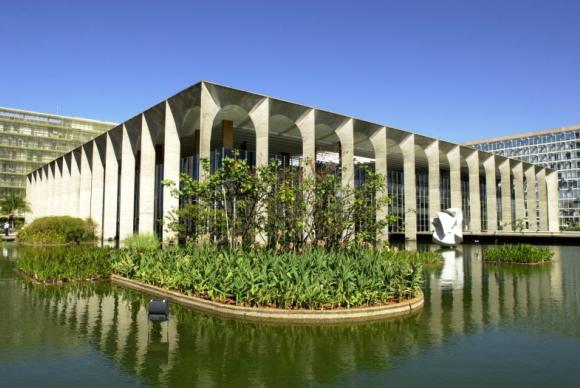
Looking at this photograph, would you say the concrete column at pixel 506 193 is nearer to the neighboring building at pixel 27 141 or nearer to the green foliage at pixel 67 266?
the green foliage at pixel 67 266

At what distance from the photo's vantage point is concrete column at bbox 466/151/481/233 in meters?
55.6

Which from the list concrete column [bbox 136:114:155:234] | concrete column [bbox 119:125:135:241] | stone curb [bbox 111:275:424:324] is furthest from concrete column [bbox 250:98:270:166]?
stone curb [bbox 111:275:424:324]

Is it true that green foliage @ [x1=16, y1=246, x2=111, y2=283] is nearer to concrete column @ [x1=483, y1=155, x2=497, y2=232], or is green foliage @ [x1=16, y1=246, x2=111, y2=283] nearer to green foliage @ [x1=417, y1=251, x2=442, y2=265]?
green foliage @ [x1=417, y1=251, x2=442, y2=265]

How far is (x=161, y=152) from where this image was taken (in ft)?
161

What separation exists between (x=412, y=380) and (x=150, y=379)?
3987 mm

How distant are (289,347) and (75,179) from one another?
56.7 metres

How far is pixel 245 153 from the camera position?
51625 millimetres

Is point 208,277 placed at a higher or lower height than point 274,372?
higher

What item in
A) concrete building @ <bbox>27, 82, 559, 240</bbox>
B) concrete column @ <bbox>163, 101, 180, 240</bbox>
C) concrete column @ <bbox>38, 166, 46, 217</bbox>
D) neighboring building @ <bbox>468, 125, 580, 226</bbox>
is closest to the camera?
concrete column @ <bbox>163, 101, 180, 240</bbox>

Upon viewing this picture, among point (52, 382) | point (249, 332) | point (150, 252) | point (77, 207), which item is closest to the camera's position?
point (52, 382)

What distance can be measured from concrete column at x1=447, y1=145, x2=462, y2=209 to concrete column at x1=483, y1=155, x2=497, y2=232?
8281 millimetres

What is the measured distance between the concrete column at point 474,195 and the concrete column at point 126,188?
38.2 metres

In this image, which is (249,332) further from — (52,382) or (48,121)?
(48,121)

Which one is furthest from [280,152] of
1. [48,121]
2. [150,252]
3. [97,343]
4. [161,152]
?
[48,121]
